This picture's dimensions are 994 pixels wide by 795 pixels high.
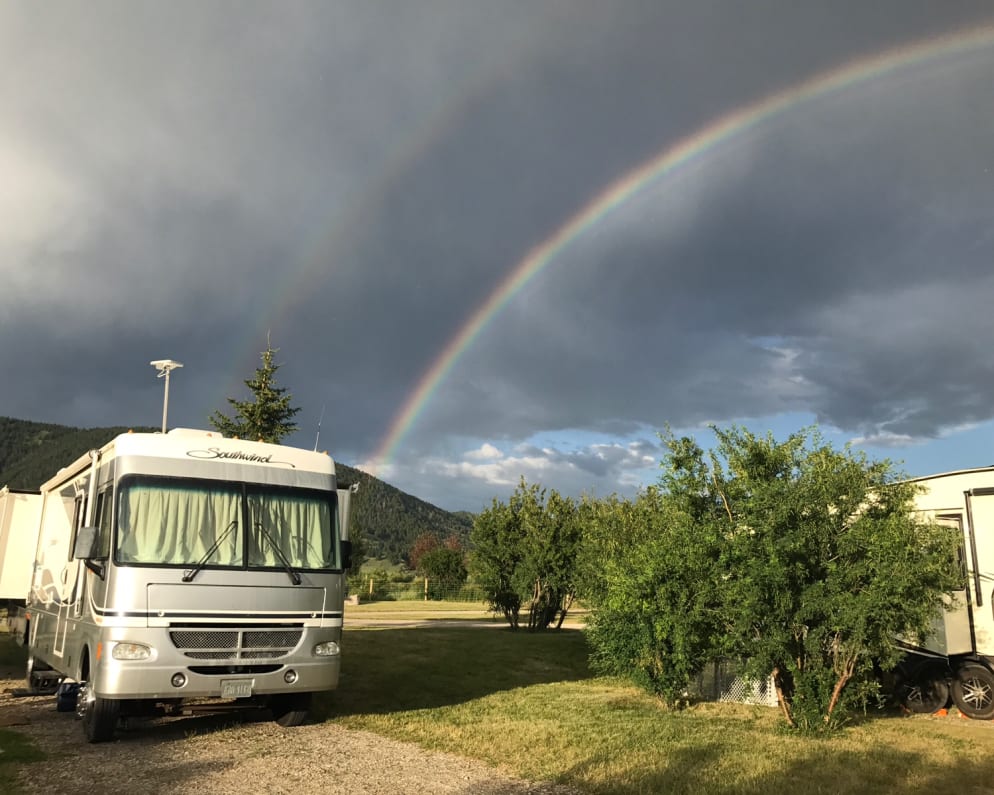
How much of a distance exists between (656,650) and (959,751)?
4.13 metres

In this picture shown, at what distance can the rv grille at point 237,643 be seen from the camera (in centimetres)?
855

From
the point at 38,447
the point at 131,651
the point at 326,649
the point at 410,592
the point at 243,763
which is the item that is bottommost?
the point at 410,592

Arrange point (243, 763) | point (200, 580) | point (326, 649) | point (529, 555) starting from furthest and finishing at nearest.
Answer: point (529, 555) → point (326, 649) → point (200, 580) → point (243, 763)

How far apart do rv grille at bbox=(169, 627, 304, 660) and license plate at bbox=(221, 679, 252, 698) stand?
9.8 inches

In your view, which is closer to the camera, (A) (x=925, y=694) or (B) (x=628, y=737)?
(B) (x=628, y=737)

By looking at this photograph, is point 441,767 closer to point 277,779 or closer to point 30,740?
point 277,779

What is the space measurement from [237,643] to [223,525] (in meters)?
1.38

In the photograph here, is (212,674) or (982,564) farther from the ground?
(982,564)

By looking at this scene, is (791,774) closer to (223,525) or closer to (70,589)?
(223,525)

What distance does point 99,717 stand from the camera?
28.2ft

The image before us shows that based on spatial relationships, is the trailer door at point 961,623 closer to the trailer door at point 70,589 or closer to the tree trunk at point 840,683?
the tree trunk at point 840,683

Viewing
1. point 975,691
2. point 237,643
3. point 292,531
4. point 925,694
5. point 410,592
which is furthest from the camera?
point 410,592

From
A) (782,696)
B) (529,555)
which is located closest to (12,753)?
(782,696)

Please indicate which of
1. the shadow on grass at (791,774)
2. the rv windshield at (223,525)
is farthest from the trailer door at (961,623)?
the rv windshield at (223,525)
